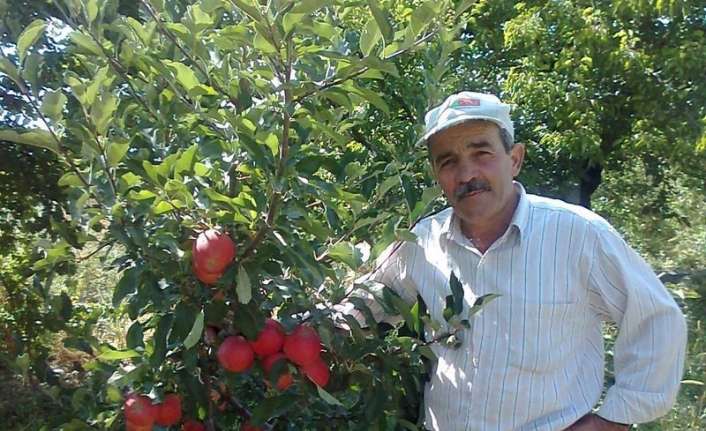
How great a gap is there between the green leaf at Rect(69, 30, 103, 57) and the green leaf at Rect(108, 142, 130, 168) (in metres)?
0.22

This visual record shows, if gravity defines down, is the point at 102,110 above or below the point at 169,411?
above

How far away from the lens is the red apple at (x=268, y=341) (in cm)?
164

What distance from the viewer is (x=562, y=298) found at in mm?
1955

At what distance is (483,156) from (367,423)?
2.30 ft

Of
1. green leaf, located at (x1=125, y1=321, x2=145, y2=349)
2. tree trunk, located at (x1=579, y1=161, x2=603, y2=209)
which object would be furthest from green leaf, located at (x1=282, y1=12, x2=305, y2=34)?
tree trunk, located at (x1=579, y1=161, x2=603, y2=209)

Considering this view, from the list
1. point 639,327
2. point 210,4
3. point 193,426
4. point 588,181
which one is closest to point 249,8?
point 210,4

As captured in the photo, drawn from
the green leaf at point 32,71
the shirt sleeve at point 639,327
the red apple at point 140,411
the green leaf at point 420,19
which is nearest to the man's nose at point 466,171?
the shirt sleeve at point 639,327

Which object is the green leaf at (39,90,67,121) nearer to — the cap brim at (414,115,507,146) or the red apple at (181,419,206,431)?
the red apple at (181,419,206,431)

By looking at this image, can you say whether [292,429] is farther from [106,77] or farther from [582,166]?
[582,166]

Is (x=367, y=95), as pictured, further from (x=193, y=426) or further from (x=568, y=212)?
(x=193, y=426)

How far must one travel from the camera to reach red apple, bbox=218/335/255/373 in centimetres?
161

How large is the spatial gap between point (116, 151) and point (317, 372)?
0.60 m

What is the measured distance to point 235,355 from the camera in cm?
161

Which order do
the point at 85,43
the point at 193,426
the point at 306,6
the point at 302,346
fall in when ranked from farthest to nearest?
the point at 193,426
the point at 302,346
the point at 85,43
the point at 306,6
